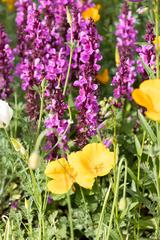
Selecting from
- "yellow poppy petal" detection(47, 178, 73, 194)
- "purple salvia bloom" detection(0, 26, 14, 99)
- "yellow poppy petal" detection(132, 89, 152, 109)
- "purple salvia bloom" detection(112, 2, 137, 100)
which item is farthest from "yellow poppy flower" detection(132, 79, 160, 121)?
"purple salvia bloom" detection(0, 26, 14, 99)

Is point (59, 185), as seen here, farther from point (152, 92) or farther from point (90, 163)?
point (152, 92)

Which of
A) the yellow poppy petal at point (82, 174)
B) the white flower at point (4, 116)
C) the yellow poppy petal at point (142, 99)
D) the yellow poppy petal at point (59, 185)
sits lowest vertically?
the yellow poppy petal at point (59, 185)

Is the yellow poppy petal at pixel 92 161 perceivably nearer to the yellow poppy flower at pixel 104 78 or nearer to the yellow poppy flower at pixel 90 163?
the yellow poppy flower at pixel 90 163

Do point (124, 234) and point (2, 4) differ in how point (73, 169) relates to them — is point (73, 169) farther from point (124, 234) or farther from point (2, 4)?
point (2, 4)

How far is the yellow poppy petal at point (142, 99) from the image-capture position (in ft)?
6.13

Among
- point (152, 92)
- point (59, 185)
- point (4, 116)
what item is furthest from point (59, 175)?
point (152, 92)

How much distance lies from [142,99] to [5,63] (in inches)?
43.8

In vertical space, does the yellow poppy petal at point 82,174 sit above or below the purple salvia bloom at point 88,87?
below

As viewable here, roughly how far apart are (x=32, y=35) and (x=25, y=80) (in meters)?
0.19

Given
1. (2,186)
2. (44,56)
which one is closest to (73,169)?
(2,186)

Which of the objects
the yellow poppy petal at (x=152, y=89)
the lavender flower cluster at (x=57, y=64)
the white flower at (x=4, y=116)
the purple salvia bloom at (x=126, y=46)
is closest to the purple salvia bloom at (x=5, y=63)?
the lavender flower cluster at (x=57, y=64)

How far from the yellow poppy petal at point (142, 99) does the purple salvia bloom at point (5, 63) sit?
3.41 feet

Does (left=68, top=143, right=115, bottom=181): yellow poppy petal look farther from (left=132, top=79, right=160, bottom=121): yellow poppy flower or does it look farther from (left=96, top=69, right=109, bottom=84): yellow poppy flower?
(left=96, top=69, right=109, bottom=84): yellow poppy flower

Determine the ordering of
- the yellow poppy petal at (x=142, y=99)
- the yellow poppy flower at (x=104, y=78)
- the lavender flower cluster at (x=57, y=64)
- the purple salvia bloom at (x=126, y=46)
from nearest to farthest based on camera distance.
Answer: the yellow poppy petal at (x=142, y=99) → the lavender flower cluster at (x=57, y=64) → the purple salvia bloom at (x=126, y=46) → the yellow poppy flower at (x=104, y=78)
